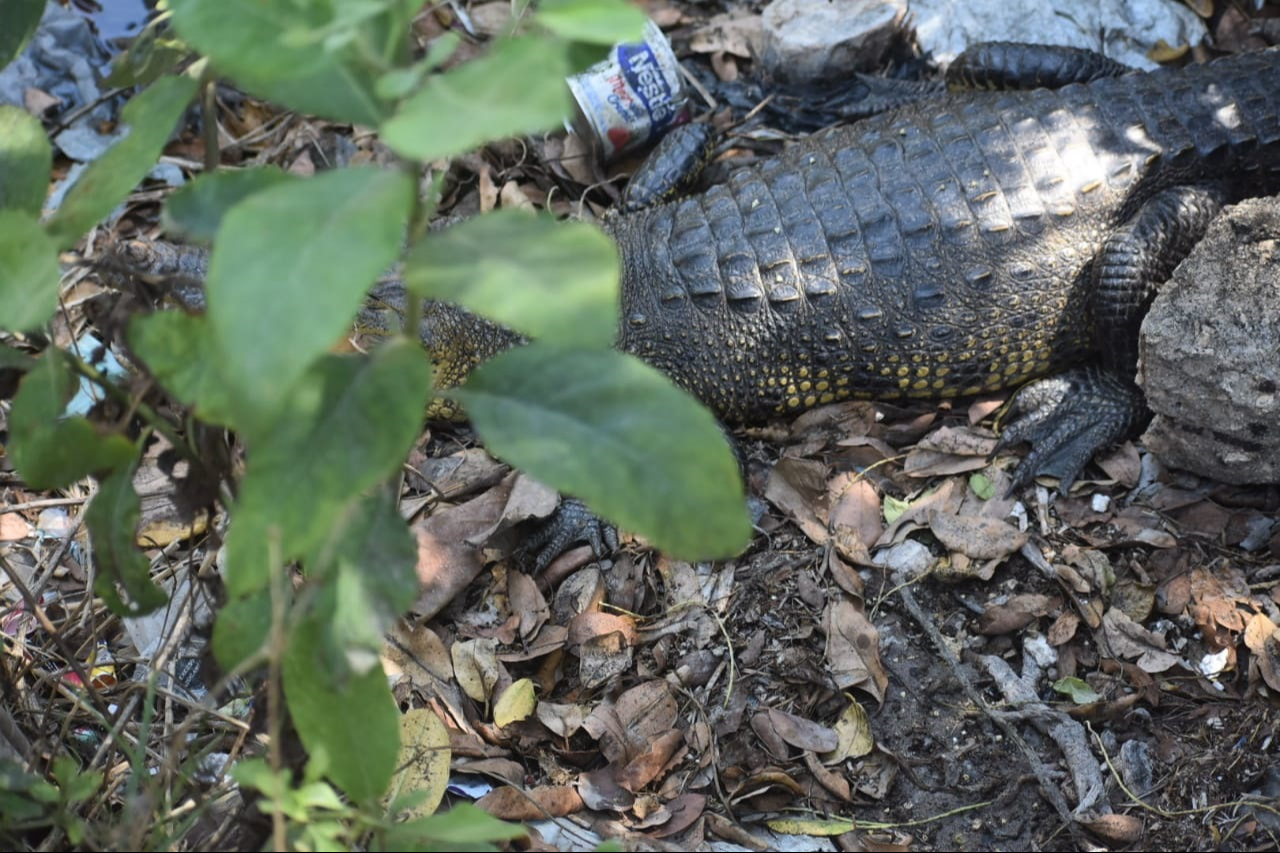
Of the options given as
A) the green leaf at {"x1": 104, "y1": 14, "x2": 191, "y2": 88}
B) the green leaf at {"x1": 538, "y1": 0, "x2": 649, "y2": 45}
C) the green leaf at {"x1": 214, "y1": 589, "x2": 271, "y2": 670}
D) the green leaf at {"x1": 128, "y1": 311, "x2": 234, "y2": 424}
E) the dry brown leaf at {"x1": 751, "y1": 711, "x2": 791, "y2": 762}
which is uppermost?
the green leaf at {"x1": 538, "y1": 0, "x2": 649, "y2": 45}

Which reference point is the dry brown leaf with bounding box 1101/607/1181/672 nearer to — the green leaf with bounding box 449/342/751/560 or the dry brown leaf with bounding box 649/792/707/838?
the dry brown leaf with bounding box 649/792/707/838

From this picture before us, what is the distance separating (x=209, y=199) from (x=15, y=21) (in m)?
0.83

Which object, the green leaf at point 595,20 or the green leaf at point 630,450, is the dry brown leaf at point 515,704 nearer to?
the green leaf at point 630,450

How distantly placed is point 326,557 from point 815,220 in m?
2.61

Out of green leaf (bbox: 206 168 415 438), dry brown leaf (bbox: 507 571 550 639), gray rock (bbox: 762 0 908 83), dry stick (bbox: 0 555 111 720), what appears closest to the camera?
green leaf (bbox: 206 168 415 438)

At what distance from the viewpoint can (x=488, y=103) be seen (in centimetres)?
109

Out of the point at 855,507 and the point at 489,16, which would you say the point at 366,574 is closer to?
the point at 855,507

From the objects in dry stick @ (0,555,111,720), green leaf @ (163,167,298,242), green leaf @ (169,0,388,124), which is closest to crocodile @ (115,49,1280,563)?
dry stick @ (0,555,111,720)

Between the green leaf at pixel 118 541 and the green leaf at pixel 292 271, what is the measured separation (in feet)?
2.19

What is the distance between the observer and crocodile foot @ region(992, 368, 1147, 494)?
3.27m

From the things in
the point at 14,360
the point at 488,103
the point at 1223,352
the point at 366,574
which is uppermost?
the point at 488,103

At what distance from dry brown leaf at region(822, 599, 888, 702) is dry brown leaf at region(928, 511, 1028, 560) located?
37 centimetres

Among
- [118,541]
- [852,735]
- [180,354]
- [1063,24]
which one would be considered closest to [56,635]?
[118,541]

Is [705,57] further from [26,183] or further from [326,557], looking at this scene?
[326,557]
